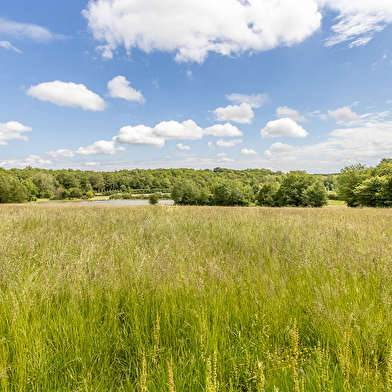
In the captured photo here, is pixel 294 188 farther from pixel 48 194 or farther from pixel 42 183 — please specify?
pixel 42 183

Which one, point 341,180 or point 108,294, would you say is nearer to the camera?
point 108,294

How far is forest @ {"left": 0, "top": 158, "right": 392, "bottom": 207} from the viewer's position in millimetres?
38781

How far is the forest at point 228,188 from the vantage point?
127 feet

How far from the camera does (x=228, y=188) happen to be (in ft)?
252

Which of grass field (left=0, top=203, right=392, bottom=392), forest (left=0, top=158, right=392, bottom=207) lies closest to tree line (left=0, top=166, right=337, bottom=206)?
forest (left=0, top=158, right=392, bottom=207)

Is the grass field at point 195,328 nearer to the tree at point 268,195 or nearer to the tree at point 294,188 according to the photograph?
the tree at point 294,188

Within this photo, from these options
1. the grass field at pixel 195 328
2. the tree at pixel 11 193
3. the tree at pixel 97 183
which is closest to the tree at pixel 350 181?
the grass field at pixel 195 328

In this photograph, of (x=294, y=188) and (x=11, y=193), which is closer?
(x=11, y=193)

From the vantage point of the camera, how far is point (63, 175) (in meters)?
112

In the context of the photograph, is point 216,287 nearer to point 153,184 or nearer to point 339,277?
point 339,277

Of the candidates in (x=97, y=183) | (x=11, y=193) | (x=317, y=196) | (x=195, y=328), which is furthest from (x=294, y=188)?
(x=97, y=183)

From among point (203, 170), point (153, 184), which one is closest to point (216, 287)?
point (153, 184)

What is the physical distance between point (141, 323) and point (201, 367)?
2.33 ft

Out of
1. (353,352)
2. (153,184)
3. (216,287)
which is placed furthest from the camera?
(153,184)
